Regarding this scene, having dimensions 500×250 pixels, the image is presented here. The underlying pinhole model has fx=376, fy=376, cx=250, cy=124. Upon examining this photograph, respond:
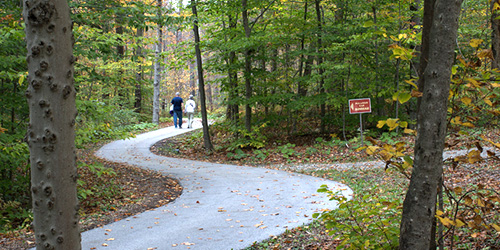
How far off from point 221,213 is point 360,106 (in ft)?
26.0

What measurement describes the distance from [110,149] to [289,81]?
8.80 metres

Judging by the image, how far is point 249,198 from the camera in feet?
28.5

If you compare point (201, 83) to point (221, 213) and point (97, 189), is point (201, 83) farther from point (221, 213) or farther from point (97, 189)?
point (221, 213)

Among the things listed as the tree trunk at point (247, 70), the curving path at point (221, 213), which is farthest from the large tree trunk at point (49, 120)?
the tree trunk at point (247, 70)

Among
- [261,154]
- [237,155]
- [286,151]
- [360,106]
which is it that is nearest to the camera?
[360,106]

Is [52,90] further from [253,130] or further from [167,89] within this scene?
[167,89]

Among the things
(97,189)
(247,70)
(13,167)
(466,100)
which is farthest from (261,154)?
(466,100)

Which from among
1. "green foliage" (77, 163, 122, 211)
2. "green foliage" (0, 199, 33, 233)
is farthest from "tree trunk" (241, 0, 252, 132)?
"green foliage" (0, 199, 33, 233)

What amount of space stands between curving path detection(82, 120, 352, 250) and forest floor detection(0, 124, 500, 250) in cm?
44

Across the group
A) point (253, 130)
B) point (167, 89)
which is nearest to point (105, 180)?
point (253, 130)

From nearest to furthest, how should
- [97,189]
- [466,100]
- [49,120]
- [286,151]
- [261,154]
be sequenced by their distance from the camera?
[49,120], [466,100], [97,189], [286,151], [261,154]

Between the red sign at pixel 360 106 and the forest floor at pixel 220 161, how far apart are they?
147 cm

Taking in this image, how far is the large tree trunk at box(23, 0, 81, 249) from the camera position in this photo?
7.89 ft

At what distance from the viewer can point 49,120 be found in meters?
2.43
